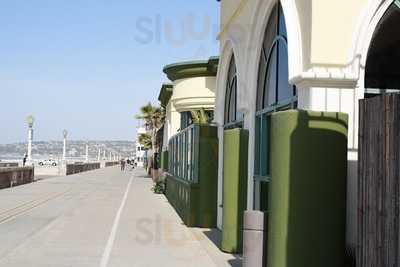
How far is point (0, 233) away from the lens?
13.0 meters

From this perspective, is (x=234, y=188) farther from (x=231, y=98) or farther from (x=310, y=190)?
(x=231, y=98)

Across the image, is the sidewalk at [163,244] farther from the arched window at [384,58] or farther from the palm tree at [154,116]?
Result: the palm tree at [154,116]

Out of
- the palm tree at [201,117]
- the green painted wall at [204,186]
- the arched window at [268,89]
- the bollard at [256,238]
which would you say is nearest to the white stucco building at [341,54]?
the arched window at [268,89]

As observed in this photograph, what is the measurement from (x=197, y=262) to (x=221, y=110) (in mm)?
6404

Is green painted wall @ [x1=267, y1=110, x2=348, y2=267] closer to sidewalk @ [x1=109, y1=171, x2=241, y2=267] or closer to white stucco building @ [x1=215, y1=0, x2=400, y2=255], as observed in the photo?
white stucco building @ [x1=215, y1=0, x2=400, y2=255]

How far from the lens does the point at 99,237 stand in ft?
42.1

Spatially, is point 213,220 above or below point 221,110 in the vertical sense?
below

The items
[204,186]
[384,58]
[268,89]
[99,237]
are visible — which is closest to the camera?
[384,58]

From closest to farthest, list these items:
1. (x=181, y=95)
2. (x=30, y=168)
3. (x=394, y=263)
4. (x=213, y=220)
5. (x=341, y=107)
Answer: (x=394, y=263), (x=341, y=107), (x=213, y=220), (x=181, y=95), (x=30, y=168)

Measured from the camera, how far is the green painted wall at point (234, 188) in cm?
1090

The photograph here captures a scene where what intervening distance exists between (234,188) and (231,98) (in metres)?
4.46

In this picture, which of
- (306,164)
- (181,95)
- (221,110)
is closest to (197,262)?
(306,164)

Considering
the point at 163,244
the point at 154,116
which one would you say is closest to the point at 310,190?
the point at 163,244

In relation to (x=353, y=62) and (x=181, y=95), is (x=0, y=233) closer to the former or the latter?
(x=353, y=62)
